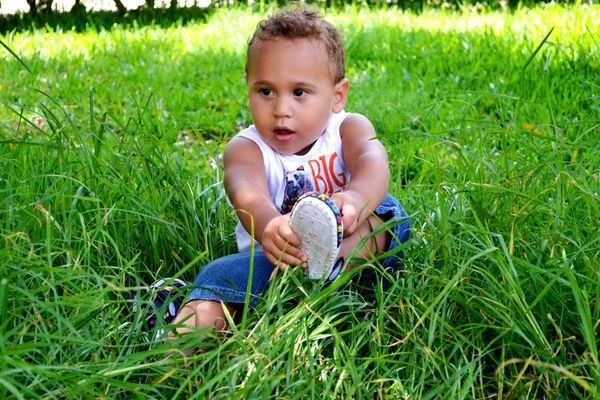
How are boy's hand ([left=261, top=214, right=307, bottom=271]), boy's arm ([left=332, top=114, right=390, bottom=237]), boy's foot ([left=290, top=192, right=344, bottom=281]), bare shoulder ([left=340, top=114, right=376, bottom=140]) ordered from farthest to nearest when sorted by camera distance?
bare shoulder ([left=340, top=114, right=376, bottom=140]) < boy's arm ([left=332, top=114, right=390, bottom=237]) < boy's hand ([left=261, top=214, right=307, bottom=271]) < boy's foot ([left=290, top=192, right=344, bottom=281])

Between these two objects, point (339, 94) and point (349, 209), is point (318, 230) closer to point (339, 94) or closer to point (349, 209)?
point (349, 209)

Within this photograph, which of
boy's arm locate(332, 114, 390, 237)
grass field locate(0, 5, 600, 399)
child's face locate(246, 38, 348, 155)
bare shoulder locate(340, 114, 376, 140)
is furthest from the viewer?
bare shoulder locate(340, 114, 376, 140)

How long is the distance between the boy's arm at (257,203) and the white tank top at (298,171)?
0.05 m

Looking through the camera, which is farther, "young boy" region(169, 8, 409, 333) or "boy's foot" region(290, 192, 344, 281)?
"young boy" region(169, 8, 409, 333)

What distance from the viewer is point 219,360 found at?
1.86m

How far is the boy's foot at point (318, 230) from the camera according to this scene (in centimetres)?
199

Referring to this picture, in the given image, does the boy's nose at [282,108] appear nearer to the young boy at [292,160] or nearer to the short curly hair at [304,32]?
the young boy at [292,160]

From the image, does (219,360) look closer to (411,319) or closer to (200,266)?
(411,319)

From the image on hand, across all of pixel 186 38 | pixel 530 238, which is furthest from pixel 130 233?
pixel 186 38

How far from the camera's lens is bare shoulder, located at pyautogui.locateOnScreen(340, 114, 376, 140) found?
2.60 meters

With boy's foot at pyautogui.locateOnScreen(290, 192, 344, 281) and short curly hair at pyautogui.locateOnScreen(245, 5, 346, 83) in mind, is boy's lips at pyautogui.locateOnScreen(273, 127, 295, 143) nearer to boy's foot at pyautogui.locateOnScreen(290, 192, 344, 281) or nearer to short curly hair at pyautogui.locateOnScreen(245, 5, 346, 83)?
short curly hair at pyautogui.locateOnScreen(245, 5, 346, 83)

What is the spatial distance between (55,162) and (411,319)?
53.6 inches

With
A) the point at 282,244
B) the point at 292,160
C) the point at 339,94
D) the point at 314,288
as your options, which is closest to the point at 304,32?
the point at 339,94

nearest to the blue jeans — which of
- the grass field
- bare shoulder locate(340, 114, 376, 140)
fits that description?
the grass field
